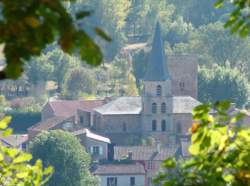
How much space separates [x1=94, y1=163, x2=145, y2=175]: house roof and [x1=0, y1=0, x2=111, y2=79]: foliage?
4469 cm

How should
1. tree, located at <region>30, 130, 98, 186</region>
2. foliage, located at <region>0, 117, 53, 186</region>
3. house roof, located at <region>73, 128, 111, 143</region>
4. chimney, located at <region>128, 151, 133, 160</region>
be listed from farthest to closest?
house roof, located at <region>73, 128, 111, 143</region> → chimney, located at <region>128, 151, 133, 160</region> → tree, located at <region>30, 130, 98, 186</region> → foliage, located at <region>0, 117, 53, 186</region>

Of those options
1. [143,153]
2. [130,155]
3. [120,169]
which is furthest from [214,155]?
[143,153]

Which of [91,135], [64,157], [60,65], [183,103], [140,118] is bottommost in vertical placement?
[64,157]

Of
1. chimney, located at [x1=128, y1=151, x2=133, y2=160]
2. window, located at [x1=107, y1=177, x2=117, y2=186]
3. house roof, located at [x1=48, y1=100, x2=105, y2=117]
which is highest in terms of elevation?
house roof, located at [x1=48, y1=100, x2=105, y2=117]

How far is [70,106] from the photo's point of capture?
63.1m

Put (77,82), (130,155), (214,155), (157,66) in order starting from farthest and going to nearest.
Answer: (77,82) → (157,66) → (130,155) → (214,155)

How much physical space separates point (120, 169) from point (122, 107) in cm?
967

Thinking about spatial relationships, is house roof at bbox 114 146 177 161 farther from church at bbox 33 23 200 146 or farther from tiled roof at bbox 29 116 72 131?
tiled roof at bbox 29 116 72 131

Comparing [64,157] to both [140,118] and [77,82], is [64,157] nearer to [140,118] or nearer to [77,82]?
[140,118]

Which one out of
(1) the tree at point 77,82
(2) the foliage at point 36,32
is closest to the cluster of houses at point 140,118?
(1) the tree at point 77,82

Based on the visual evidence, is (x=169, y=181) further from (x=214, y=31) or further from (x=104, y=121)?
(x=214, y=31)

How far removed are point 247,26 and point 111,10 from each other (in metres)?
85.8

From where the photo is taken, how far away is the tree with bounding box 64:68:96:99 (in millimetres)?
70000

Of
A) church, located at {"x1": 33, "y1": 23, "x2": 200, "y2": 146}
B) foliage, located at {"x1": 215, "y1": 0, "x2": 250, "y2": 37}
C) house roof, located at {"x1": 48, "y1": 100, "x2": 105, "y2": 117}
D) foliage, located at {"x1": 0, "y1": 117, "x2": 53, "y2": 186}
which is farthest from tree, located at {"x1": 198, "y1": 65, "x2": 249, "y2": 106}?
foliage, located at {"x1": 215, "y1": 0, "x2": 250, "y2": 37}
